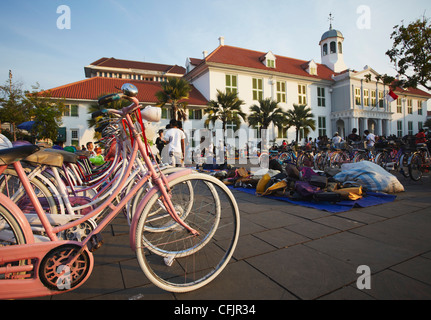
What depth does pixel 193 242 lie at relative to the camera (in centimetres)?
233

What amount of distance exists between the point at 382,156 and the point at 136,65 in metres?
53.5

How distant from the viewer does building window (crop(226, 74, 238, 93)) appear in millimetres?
26766

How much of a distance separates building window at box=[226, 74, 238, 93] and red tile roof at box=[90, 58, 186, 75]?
26470 mm

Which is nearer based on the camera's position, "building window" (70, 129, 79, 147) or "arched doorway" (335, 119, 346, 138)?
"building window" (70, 129, 79, 147)

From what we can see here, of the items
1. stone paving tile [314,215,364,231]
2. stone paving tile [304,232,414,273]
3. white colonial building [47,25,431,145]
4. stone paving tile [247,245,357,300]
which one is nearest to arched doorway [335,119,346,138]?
white colonial building [47,25,431,145]

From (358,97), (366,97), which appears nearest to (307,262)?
(358,97)

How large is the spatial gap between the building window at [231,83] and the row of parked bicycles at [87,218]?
25.5 m

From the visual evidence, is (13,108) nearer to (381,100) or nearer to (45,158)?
(45,158)

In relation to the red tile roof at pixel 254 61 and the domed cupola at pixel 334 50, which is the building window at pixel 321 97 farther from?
the domed cupola at pixel 334 50

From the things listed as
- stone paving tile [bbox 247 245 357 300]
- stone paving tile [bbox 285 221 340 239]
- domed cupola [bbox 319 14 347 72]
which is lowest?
stone paving tile [bbox 247 245 357 300]

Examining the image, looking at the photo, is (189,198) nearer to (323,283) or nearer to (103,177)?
(103,177)

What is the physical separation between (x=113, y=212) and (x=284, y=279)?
4.83ft

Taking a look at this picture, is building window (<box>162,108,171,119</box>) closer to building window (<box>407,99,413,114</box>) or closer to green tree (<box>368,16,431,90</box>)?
green tree (<box>368,16,431,90</box>)
